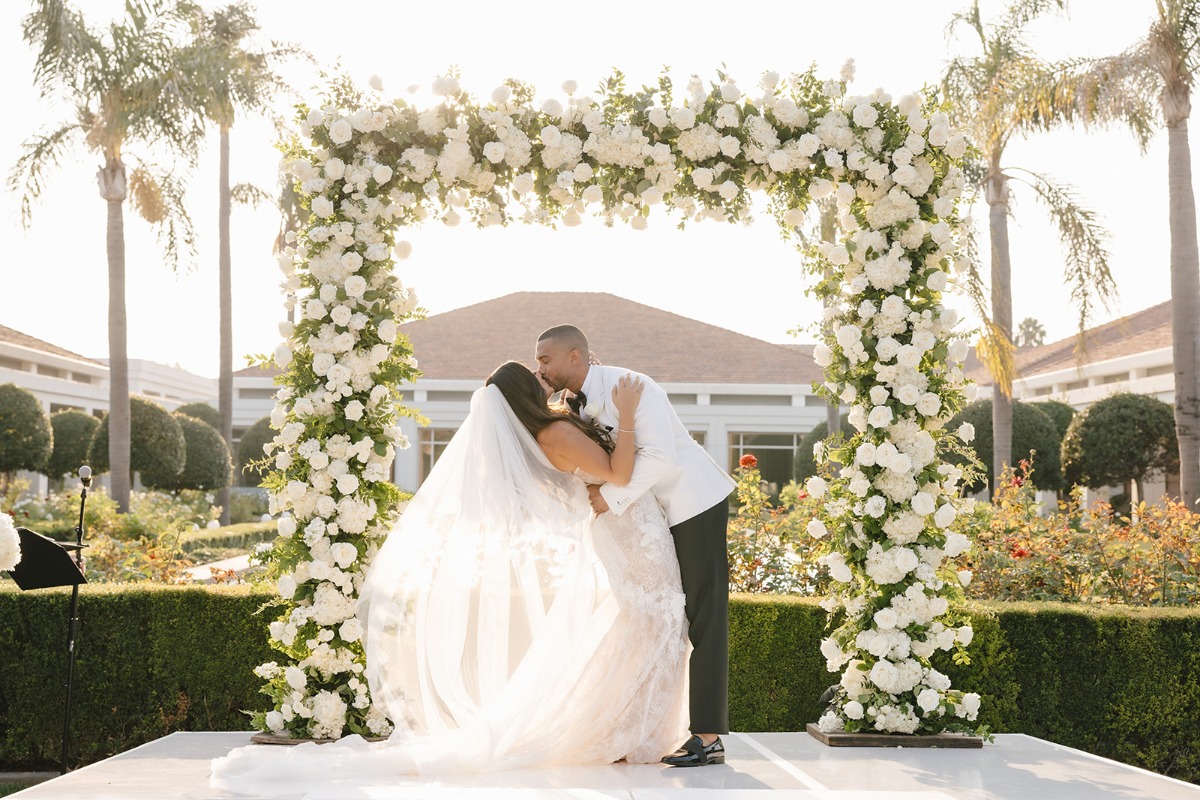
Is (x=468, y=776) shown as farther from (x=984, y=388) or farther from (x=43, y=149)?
(x=984, y=388)

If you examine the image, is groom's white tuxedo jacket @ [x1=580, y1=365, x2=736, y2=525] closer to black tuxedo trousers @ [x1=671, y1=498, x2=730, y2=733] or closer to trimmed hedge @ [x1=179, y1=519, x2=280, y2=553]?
black tuxedo trousers @ [x1=671, y1=498, x2=730, y2=733]

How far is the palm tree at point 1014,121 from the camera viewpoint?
51.6ft

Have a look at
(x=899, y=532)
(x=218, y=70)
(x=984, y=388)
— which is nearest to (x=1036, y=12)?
(x=218, y=70)

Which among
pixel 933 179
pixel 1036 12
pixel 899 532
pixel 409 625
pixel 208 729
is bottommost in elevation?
pixel 208 729

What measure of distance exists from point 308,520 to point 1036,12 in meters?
16.6

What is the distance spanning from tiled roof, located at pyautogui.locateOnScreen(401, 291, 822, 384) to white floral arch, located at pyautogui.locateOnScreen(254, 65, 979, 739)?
80.7 feet

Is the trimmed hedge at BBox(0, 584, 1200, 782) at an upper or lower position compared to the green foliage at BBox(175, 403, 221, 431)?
lower

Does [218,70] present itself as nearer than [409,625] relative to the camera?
No

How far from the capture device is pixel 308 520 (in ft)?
19.9

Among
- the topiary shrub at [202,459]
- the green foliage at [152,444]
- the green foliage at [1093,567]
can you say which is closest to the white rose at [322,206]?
the green foliage at [1093,567]

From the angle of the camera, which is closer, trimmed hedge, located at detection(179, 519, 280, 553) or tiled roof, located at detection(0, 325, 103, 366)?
trimmed hedge, located at detection(179, 519, 280, 553)

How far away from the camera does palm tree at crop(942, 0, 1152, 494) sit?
15.7 metres

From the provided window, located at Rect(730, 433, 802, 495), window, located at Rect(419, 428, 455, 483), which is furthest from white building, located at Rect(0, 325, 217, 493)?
window, located at Rect(730, 433, 802, 495)

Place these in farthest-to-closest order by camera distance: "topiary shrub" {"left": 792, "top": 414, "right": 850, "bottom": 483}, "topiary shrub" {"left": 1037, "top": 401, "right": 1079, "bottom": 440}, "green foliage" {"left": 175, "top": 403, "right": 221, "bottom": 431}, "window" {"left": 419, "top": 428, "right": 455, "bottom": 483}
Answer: "green foliage" {"left": 175, "top": 403, "right": 221, "bottom": 431} < "window" {"left": 419, "top": 428, "right": 455, "bottom": 483} < "topiary shrub" {"left": 1037, "top": 401, "right": 1079, "bottom": 440} < "topiary shrub" {"left": 792, "top": 414, "right": 850, "bottom": 483}
